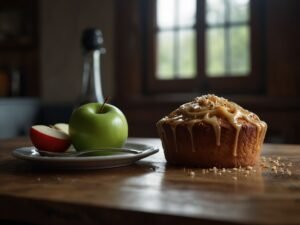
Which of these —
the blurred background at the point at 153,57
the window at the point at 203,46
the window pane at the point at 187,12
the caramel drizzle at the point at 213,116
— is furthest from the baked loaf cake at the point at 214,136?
the window pane at the point at 187,12

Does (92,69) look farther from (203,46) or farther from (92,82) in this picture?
(203,46)

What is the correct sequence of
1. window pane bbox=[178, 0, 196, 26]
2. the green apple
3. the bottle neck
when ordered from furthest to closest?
window pane bbox=[178, 0, 196, 26] → the bottle neck → the green apple

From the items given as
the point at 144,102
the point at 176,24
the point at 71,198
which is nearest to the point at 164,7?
the point at 176,24

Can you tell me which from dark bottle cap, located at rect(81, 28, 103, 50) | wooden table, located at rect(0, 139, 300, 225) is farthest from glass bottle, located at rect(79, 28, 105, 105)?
wooden table, located at rect(0, 139, 300, 225)

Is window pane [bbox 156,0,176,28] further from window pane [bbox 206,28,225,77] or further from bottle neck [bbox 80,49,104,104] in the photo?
bottle neck [bbox 80,49,104,104]

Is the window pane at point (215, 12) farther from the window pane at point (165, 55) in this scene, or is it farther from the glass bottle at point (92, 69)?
the glass bottle at point (92, 69)

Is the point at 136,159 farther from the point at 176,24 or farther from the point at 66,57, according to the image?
the point at 66,57
